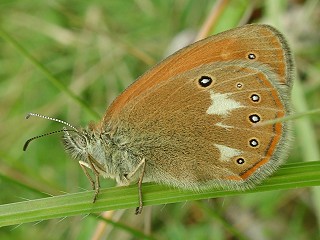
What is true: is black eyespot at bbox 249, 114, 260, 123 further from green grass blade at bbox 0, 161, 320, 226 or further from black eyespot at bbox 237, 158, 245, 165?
green grass blade at bbox 0, 161, 320, 226

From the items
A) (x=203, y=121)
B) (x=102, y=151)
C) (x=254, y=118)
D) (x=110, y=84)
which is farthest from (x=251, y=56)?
(x=110, y=84)

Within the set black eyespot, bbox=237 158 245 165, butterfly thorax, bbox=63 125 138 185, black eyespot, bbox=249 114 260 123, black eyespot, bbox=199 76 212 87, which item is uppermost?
black eyespot, bbox=199 76 212 87

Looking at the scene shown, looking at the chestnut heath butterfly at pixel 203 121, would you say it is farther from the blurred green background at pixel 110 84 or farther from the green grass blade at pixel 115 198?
the blurred green background at pixel 110 84

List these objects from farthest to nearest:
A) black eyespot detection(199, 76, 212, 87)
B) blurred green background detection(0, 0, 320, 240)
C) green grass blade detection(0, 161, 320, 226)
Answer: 1. blurred green background detection(0, 0, 320, 240)
2. black eyespot detection(199, 76, 212, 87)
3. green grass blade detection(0, 161, 320, 226)

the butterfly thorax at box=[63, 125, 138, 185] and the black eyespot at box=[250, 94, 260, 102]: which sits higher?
the black eyespot at box=[250, 94, 260, 102]

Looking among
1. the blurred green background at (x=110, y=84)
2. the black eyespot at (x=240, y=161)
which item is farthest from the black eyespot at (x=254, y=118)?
the blurred green background at (x=110, y=84)


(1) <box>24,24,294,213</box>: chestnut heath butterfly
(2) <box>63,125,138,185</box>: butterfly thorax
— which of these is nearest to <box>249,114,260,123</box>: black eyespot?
(1) <box>24,24,294,213</box>: chestnut heath butterfly
